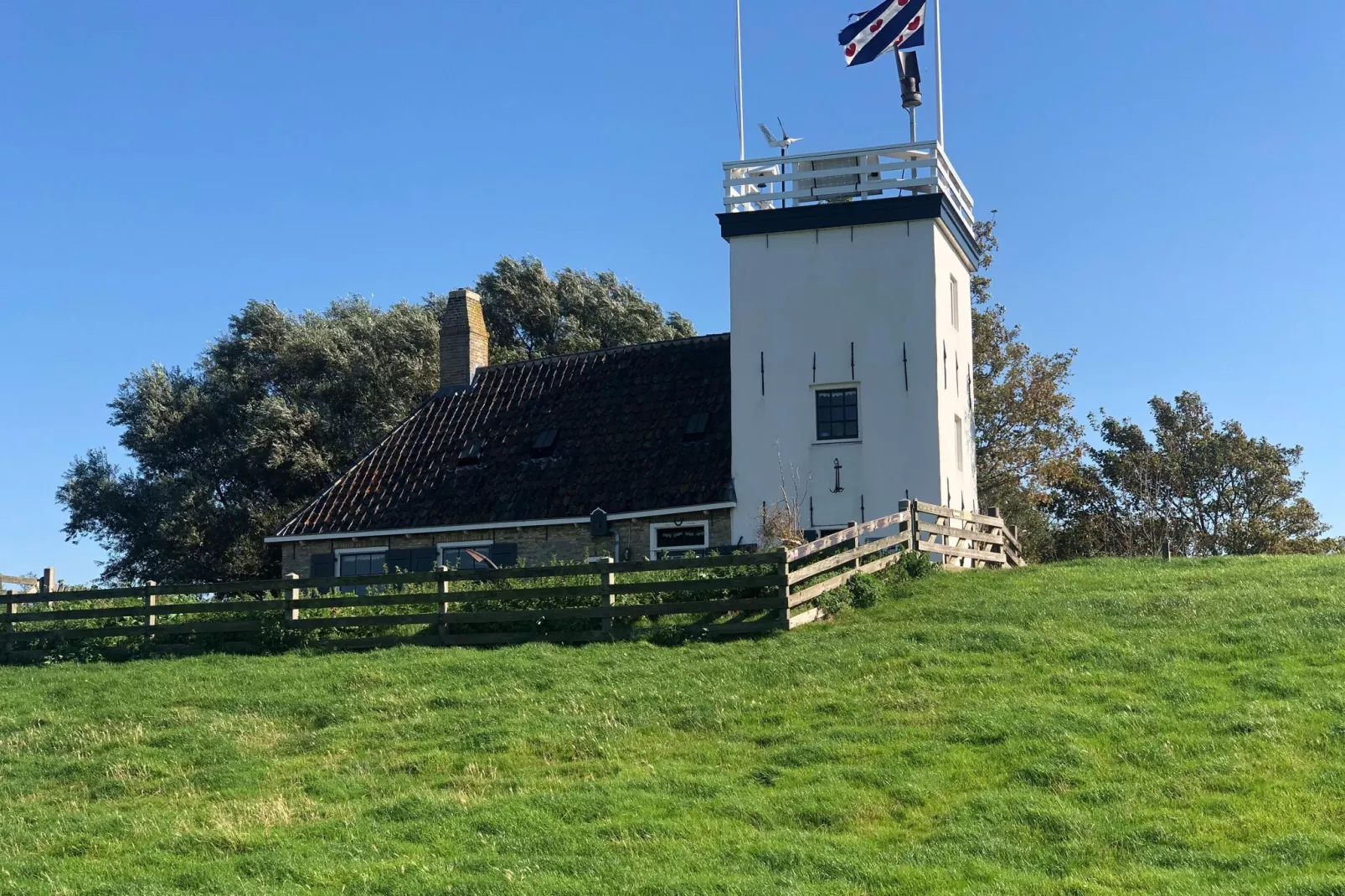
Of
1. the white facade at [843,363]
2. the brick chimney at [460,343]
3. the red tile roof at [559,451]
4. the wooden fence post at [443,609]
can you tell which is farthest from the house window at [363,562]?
the wooden fence post at [443,609]

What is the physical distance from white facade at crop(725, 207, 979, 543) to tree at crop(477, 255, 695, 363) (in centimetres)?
2270

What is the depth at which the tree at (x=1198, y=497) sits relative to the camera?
42688mm

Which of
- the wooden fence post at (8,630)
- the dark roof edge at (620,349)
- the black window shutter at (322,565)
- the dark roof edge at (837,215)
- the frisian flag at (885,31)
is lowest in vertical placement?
the wooden fence post at (8,630)

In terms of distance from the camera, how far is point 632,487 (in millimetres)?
26938

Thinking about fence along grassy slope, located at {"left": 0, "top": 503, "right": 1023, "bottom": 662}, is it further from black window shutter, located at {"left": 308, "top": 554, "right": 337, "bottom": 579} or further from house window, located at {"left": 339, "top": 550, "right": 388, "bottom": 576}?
black window shutter, located at {"left": 308, "top": 554, "right": 337, "bottom": 579}

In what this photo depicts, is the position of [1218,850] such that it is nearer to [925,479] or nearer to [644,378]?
[925,479]

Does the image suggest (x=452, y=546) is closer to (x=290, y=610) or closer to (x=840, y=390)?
(x=290, y=610)

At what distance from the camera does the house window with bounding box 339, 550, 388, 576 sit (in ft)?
94.2

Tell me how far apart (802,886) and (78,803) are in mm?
7428

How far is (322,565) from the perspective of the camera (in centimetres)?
2909

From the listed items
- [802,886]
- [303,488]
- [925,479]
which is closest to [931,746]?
[802,886]

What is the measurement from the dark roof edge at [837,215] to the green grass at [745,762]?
9322 millimetres

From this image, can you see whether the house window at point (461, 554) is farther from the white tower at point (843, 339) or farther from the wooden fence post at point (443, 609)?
the wooden fence post at point (443, 609)

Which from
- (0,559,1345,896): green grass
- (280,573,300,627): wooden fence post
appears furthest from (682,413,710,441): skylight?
(280,573,300,627): wooden fence post
